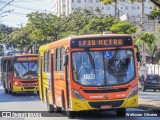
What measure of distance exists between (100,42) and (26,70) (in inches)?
737

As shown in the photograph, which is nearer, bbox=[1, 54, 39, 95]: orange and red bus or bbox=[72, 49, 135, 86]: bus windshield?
bbox=[72, 49, 135, 86]: bus windshield

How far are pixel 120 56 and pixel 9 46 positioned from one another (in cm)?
11649

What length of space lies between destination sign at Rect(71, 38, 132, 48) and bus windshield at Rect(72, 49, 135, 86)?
0.23 meters

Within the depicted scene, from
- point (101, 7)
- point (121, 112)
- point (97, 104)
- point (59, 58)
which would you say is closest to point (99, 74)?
point (97, 104)

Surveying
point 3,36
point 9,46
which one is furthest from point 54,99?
point 3,36

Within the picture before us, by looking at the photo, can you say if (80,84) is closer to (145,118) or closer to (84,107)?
(84,107)

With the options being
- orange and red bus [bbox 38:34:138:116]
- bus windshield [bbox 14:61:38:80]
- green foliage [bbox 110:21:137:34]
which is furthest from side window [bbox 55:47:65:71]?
green foliage [bbox 110:21:137:34]

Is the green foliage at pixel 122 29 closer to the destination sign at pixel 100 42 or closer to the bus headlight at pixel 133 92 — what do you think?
the destination sign at pixel 100 42

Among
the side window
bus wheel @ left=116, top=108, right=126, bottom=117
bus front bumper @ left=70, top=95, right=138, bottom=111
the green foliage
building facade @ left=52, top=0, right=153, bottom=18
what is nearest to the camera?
bus front bumper @ left=70, top=95, right=138, bottom=111

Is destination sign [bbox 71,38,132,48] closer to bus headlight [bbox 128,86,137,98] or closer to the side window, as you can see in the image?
the side window

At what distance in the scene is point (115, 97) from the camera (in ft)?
54.4

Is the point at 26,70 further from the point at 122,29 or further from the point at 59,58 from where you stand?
the point at 59,58

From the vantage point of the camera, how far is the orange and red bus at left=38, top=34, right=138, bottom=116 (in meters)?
16.5

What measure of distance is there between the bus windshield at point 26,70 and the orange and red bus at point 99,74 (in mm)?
17443
